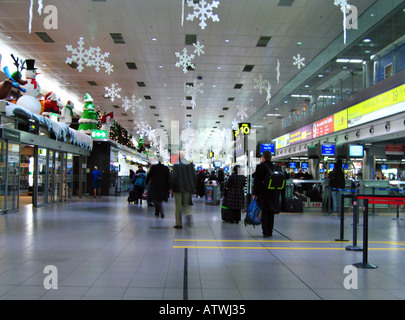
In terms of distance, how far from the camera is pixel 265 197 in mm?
6750

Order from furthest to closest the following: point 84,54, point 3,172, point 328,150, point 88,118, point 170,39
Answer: point 88,118
point 84,54
point 328,150
point 170,39
point 3,172

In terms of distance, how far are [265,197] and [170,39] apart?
8.72 metres

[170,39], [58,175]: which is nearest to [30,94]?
[58,175]

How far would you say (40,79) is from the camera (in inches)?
737

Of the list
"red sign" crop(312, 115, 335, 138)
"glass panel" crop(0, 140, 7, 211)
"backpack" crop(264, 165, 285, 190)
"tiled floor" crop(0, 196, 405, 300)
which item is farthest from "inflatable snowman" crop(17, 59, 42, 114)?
"red sign" crop(312, 115, 335, 138)

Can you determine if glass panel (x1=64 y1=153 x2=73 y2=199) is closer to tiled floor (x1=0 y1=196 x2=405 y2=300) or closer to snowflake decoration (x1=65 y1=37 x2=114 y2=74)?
snowflake decoration (x1=65 y1=37 x2=114 y2=74)

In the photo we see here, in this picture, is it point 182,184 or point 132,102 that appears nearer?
point 182,184

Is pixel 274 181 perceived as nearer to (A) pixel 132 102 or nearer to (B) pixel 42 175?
(B) pixel 42 175

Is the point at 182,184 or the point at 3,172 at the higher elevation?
the point at 3,172

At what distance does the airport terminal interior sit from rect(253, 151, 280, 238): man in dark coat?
0.06 m

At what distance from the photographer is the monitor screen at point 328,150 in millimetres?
13648

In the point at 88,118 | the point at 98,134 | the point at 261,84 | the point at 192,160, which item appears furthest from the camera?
A: the point at 88,118

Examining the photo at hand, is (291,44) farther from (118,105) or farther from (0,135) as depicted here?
(118,105)

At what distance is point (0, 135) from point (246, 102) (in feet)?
54.4
